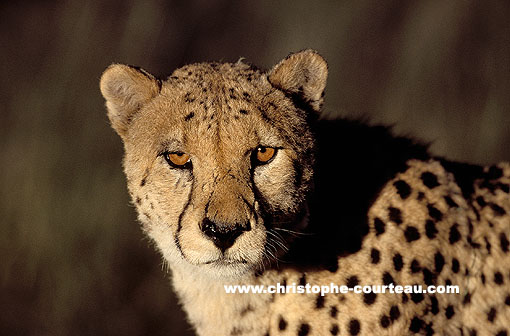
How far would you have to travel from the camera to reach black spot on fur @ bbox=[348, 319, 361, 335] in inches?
88.8

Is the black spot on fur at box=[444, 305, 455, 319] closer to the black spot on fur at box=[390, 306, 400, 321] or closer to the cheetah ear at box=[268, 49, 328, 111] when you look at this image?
the black spot on fur at box=[390, 306, 400, 321]

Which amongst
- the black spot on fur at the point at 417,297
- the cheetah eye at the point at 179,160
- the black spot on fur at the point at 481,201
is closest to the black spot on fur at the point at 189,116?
the cheetah eye at the point at 179,160

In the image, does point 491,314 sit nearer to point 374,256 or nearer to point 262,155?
point 374,256

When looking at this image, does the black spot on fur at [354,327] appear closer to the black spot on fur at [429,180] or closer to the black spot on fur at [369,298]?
the black spot on fur at [369,298]

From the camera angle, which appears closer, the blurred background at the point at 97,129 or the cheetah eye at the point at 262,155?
the cheetah eye at the point at 262,155

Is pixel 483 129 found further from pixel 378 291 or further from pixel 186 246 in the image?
pixel 186 246

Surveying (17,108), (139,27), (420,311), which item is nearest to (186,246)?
(420,311)

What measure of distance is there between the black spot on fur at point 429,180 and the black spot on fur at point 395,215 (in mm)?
186

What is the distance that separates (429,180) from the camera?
2.56 meters

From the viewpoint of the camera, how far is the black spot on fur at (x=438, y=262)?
2.42 meters

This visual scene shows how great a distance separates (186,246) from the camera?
6.81 feet

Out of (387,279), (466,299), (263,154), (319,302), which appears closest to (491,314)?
(466,299)

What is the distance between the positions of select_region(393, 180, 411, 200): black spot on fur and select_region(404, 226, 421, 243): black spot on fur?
123 mm

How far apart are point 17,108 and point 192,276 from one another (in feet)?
7.47
